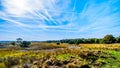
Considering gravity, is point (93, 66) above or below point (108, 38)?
below

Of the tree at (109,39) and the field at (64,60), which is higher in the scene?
the tree at (109,39)

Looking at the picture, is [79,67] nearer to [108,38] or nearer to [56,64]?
[56,64]

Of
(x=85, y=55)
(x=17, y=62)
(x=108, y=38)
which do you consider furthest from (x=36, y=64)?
(x=108, y=38)

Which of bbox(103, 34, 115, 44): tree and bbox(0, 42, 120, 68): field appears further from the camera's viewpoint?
bbox(103, 34, 115, 44): tree

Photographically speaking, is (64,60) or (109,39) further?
(109,39)

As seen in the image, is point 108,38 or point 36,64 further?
point 108,38

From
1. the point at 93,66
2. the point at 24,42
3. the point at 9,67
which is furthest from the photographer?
the point at 24,42

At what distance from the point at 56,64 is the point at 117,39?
9882cm

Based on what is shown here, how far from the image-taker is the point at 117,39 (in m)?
113

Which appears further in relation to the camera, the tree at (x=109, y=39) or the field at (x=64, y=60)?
the tree at (x=109, y=39)

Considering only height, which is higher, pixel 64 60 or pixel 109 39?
pixel 109 39

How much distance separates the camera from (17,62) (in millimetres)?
19453

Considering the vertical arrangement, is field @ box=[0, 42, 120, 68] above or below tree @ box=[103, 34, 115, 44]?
below

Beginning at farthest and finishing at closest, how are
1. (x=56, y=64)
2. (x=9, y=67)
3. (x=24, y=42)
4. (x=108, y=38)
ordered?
(x=108, y=38) < (x=24, y=42) < (x=56, y=64) < (x=9, y=67)
